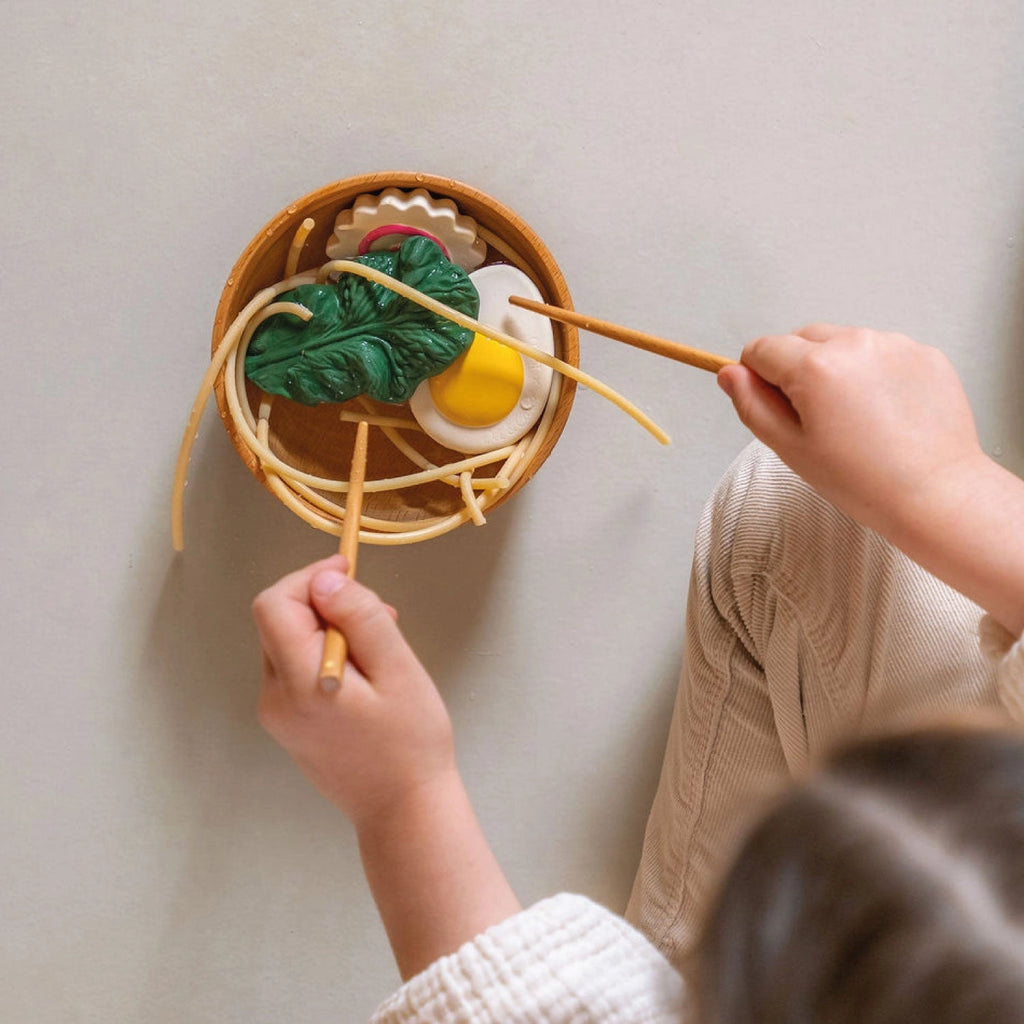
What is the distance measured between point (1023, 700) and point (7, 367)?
79cm

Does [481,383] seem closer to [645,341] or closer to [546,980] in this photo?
[645,341]

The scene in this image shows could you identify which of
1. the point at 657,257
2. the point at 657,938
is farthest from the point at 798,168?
the point at 657,938

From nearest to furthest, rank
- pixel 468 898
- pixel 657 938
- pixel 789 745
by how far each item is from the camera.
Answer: pixel 468 898
pixel 789 745
pixel 657 938

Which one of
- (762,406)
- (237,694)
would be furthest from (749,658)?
(237,694)

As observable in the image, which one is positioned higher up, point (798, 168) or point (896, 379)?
point (798, 168)

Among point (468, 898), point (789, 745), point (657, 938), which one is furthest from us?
point (657, 938)

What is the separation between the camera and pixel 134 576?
0.84 meters

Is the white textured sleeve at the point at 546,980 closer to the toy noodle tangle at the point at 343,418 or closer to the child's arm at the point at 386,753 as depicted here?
the child's arm at the point at 386,753

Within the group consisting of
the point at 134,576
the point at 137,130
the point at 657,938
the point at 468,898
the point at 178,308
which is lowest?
the point at 657,938

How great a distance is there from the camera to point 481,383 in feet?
2.39

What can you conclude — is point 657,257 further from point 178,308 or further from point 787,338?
point 178,308

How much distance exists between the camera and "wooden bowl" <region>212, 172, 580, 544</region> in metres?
0.70

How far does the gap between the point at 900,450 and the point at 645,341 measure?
17 cm

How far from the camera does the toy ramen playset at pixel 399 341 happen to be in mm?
709
